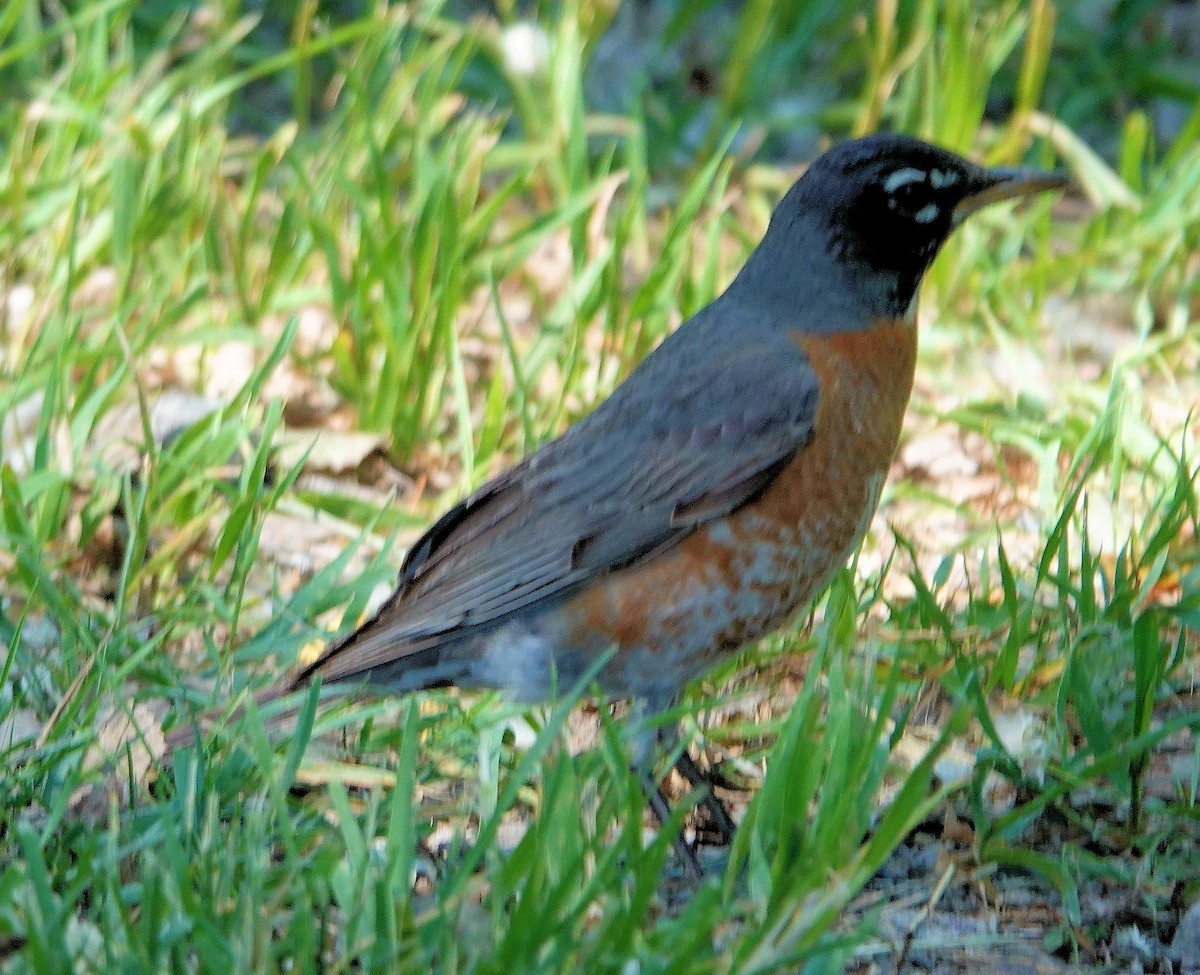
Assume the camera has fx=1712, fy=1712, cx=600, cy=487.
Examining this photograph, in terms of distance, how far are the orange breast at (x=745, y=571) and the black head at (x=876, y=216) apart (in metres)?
0.41

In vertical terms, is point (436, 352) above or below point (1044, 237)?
below

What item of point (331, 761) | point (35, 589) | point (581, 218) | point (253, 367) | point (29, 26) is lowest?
point (331, 761)

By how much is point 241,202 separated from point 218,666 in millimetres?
2298

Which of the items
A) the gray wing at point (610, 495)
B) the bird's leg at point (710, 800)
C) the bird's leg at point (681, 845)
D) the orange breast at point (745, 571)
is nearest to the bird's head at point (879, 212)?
the gray wing at point (610, 495)

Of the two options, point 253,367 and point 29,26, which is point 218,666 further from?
point 29,26

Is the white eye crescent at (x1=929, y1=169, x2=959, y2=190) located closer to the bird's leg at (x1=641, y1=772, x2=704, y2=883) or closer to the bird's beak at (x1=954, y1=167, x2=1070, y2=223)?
the bird's beak at (x1=954, y1=167, x2=1070, y2=223)

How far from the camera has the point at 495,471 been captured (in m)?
4.72

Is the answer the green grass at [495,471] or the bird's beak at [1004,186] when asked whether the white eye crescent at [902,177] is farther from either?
the green grass at [495,471]

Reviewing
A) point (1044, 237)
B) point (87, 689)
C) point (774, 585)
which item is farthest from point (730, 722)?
point (1044, 237)

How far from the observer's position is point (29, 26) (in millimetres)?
5695

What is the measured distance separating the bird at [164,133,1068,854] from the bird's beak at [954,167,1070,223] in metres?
0.10

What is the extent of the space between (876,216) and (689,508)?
0.86 meters

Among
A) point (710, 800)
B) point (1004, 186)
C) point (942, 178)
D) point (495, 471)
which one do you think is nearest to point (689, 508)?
point (710, 800)

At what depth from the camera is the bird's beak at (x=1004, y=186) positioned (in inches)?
155
